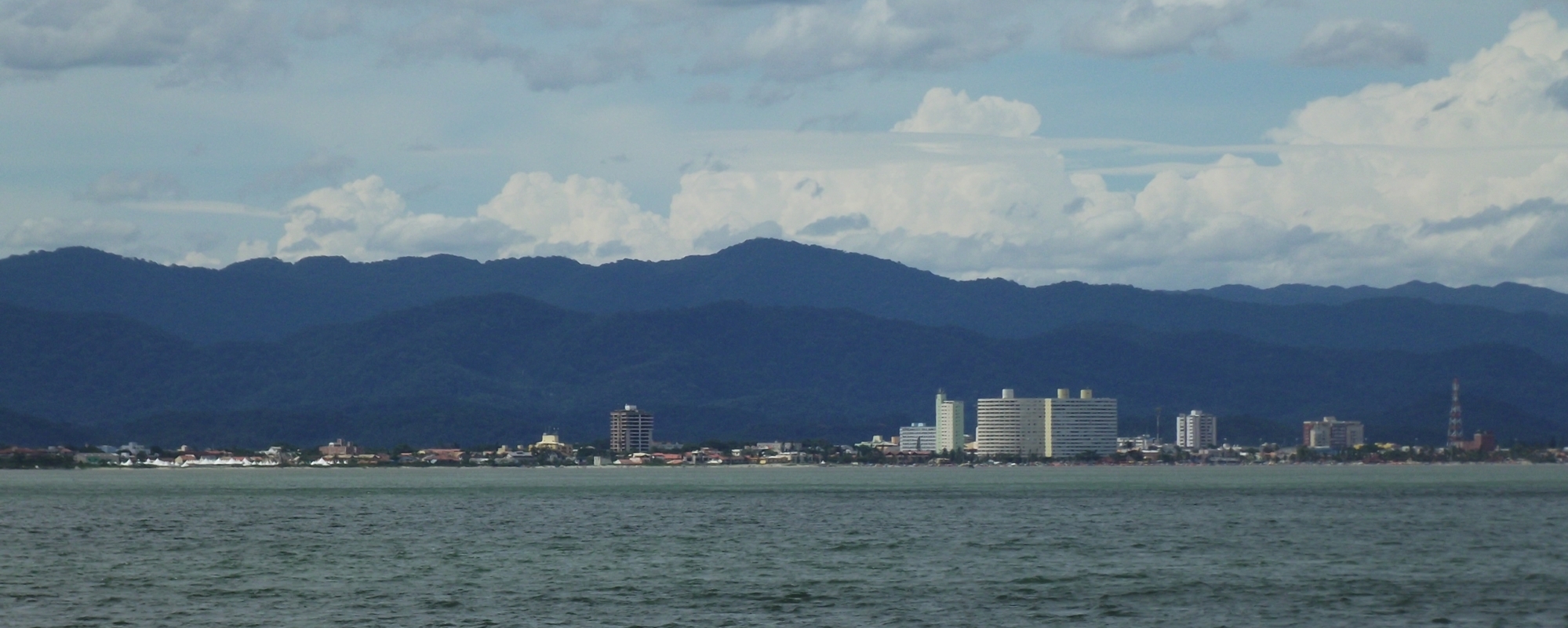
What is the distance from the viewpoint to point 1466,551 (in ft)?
269

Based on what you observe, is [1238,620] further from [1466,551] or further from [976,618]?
[1466,551]

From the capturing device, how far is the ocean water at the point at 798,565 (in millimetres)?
60188

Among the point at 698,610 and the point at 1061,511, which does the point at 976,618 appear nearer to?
the point at 698,610

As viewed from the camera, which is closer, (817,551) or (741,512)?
(817,551)

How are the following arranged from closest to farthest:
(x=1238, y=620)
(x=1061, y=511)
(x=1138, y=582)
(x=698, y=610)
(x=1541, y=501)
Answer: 1. (x=1238, y=620)
2. (x=698, y=610)
3. (x=1138, y=582)
4. (x=1061, y=511)
5. (x=1541, y=501)

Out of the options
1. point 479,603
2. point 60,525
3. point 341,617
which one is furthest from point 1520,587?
point 60,525

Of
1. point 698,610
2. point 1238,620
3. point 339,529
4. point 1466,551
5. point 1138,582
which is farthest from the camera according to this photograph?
point 339,529

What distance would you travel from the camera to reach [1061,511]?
126500 millimetres

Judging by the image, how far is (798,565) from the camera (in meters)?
78.8

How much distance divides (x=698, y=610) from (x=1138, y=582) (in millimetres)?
17560

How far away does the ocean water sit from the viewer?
197ft

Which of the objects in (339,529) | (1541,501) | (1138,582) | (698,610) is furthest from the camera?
(1541,501)

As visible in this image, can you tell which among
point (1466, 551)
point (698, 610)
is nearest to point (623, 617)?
point (698, 610)

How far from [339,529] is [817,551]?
34020 millimetres
